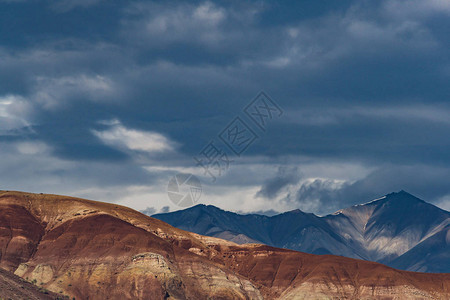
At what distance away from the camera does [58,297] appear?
199m

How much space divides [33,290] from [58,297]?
Answer: 13.2 metres

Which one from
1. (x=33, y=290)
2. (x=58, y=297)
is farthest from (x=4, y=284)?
(x=58, y=297)

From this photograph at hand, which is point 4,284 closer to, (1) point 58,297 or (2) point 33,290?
(2) point 33,290

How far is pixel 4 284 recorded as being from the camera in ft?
585

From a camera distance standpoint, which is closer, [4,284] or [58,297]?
[4,284]

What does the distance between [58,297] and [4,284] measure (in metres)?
23.6

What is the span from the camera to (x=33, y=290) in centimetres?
18688
